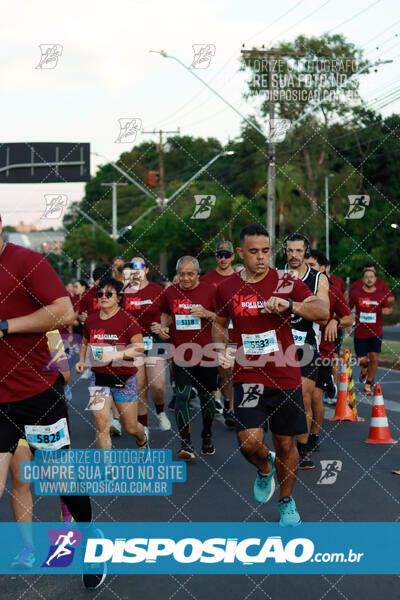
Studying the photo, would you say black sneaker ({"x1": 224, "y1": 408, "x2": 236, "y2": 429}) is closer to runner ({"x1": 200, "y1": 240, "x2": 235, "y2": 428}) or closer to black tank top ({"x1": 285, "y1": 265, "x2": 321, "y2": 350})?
runner ({"x1": 200, "y1": 240, "x2": 235, "y2": 428})

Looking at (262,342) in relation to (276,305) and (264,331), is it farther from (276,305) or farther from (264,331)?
(276,305)

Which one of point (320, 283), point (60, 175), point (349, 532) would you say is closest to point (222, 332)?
point (320, 283)

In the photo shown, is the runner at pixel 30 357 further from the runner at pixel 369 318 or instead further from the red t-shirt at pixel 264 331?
the runner at pixel 369 318

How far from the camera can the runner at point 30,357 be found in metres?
4.16

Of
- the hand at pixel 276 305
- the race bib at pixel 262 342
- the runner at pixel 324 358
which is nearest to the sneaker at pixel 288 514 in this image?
the race bib at pixel 262 342

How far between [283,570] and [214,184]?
168ft

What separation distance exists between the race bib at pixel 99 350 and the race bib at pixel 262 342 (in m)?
2.05

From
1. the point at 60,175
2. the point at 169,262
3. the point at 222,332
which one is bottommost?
the point at 169,262

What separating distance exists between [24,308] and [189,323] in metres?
4.43

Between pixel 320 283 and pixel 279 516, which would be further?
pixel 320 283

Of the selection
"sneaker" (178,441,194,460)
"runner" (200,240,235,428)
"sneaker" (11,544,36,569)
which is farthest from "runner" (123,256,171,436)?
"sneaker" (11,544,36,569)

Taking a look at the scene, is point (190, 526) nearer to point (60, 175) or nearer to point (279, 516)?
point (279, 516)

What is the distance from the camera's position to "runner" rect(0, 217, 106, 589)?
416 centimetres

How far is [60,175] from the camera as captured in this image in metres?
20.0
